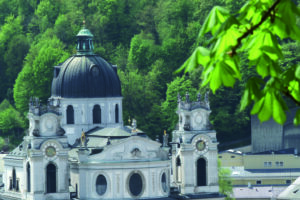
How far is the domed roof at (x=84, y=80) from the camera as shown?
7812 centimetres

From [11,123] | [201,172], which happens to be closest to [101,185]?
[201,172]

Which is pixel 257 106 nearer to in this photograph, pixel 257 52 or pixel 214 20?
pixel 257 52

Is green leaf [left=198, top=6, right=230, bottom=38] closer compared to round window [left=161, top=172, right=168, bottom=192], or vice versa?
green leaf [left=198, top=6, right=230, bottom=38]

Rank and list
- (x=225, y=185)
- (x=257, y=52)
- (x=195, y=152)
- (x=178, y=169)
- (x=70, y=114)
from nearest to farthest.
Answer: (x=257, y=52) → (x=195, y=152) → (x=178, y=169) → (x=70, y=114) → (x=225, y=185)

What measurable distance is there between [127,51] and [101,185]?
1951 inches

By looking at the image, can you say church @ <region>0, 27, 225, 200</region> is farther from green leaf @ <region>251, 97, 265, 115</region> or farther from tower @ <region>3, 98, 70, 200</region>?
green leaf @ <region>251, 97, 265, 115</region>

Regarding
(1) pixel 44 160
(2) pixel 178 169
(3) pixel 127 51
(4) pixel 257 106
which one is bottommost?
(4) pixel 257 106

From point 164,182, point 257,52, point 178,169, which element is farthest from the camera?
point 178,169

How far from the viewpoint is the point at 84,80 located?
78000mm

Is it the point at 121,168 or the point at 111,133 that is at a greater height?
the point at 111,133

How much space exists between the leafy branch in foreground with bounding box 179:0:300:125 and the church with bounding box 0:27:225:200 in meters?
60.5

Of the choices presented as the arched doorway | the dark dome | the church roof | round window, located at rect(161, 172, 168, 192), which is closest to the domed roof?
the dark dome

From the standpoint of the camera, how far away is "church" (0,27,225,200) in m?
69.9

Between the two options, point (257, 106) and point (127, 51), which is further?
point (127, 51)
